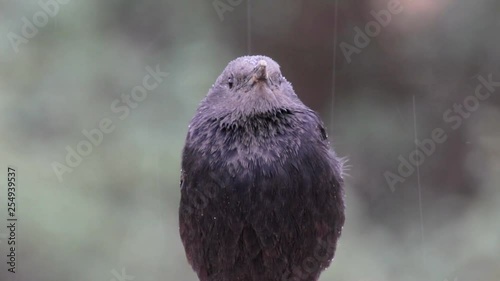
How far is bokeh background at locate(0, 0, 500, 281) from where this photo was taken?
2.47 m

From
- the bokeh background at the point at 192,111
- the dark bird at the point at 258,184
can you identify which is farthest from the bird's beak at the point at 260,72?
the bokeh background at the point at 192,111

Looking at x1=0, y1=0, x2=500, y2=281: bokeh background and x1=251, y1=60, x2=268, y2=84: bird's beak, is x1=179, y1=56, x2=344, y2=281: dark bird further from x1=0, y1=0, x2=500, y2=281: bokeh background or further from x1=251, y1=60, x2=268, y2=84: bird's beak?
x1=0, y1=0, x2=500, y2=281: bokeh background

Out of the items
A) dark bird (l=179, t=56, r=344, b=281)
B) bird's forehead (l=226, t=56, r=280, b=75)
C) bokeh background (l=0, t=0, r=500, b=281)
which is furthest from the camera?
bokeh background (l=0, t=0, r=500, b=281)

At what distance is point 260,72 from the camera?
1683 millimetres

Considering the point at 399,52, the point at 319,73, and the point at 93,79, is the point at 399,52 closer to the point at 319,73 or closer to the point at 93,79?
the point at 319,73

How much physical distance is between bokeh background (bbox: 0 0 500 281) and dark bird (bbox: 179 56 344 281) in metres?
0.73

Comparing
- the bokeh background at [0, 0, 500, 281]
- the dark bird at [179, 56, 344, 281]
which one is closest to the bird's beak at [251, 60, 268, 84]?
the dark bird at [179, 56, 344, 281]

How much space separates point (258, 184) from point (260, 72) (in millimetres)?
340

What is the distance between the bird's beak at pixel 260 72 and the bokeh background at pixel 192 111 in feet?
2.43

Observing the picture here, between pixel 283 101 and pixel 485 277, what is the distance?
156cm

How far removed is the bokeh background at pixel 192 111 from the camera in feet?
8.12

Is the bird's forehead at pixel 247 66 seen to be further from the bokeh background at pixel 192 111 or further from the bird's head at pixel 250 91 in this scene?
the bokeh background at pixel 192 111

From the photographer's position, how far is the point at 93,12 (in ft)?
8.26

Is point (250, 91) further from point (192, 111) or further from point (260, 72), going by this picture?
point (192, 111)
